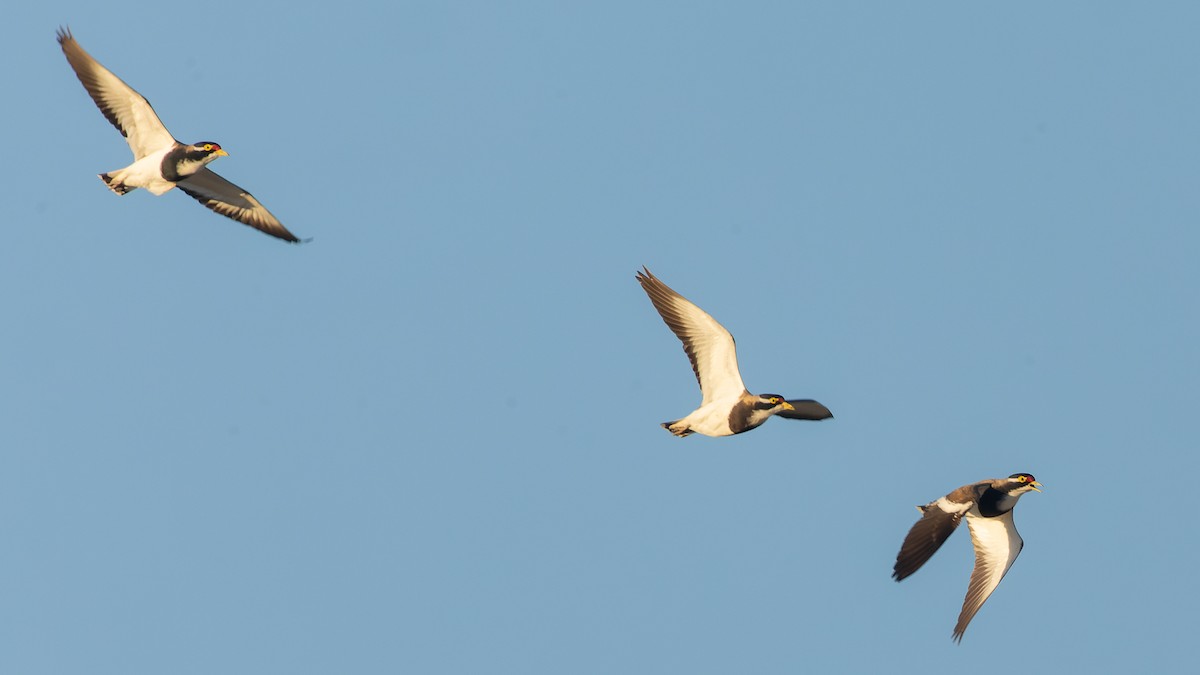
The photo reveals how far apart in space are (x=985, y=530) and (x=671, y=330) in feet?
25.7

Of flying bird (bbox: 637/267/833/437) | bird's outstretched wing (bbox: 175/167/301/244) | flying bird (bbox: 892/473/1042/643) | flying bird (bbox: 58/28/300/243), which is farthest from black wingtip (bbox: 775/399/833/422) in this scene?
flying bird (bbox: 58/28/300/243)

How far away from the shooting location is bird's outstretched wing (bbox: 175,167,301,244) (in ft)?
117

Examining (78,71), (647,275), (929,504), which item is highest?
(78,71)

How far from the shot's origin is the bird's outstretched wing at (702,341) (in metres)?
30.9

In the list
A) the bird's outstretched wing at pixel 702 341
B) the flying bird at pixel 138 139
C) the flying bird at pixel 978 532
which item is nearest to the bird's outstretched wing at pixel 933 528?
the flying bird at pixel 978 532

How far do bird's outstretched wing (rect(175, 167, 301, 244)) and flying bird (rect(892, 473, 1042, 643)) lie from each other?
51.7 feet

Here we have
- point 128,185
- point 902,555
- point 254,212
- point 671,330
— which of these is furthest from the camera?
point 254,212

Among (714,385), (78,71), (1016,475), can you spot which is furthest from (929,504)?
(78,71)

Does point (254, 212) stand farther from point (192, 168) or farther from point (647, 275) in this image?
point (647, 275)

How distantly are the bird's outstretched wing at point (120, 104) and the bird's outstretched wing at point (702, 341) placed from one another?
36.5 ft

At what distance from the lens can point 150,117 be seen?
109 feet

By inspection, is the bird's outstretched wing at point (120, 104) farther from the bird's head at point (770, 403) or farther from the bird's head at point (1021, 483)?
the bird's head at point (1021, 483)

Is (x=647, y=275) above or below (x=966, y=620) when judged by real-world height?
above

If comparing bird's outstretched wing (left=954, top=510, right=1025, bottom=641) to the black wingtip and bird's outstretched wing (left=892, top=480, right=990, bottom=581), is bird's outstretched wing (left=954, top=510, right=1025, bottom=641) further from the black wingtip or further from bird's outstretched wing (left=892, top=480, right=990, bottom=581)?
the black wingtip
